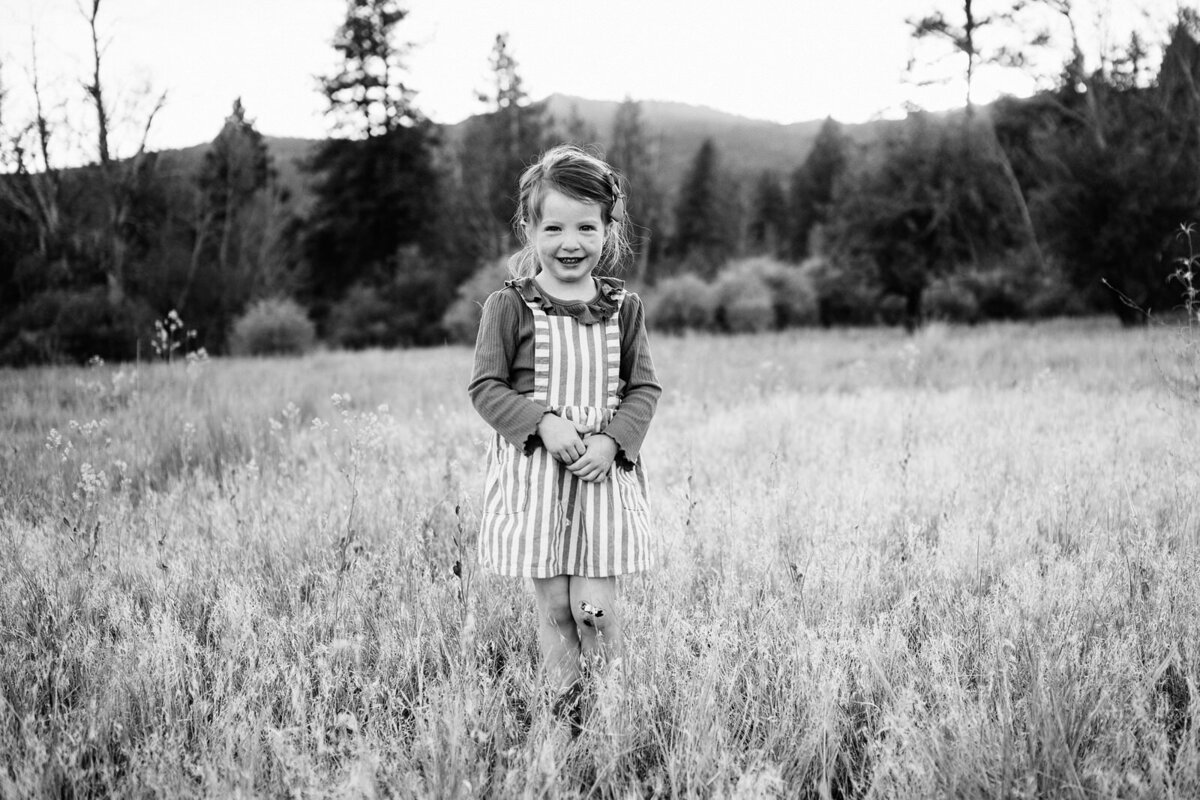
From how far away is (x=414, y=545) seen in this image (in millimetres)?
3197

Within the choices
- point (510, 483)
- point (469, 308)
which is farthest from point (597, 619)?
point (469, 308)

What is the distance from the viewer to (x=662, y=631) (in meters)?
2.36

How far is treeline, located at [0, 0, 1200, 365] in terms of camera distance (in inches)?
612

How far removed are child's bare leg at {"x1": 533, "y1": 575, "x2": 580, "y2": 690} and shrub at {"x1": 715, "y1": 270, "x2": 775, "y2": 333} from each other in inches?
882

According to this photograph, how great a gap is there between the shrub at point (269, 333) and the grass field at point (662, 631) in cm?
1608

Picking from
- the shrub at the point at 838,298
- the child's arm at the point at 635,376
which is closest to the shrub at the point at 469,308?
the shrub at the point at 838,298

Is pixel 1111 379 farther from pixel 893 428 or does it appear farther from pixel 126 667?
pixel 126 667

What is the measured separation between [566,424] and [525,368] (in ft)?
0.90

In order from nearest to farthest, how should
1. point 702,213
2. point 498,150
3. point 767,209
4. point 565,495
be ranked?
1. point 565,495
2. point 498,150
3. point 702,213
4. point 767,209

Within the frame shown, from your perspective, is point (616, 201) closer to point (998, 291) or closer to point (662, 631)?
point (662, 631)

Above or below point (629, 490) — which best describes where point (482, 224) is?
above

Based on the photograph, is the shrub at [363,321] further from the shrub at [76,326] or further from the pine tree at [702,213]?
the pine tree at [702,213]

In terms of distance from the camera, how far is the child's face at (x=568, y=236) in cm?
216

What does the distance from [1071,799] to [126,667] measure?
2.68 metres
